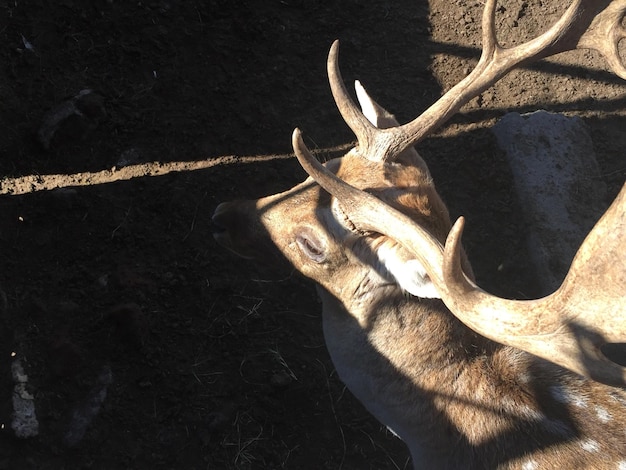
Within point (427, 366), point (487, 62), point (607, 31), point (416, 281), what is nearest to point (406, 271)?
point (416, 281)

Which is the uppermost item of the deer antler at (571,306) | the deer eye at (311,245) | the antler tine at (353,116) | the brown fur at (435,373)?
the antler tine at (353,116)

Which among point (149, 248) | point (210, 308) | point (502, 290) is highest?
point (149, 248)

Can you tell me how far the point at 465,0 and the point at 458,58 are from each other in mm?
642

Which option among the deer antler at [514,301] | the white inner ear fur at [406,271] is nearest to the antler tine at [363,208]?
the deer antler at [514,301]

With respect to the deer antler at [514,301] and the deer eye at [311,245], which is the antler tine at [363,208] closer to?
the deer antler at [514,301]

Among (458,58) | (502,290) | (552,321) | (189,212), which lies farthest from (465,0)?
(552,321)

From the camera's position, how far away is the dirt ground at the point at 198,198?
4070 mm

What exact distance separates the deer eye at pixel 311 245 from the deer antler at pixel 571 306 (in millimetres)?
722

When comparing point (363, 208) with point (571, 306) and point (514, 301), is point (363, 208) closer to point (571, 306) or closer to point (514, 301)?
point (514, 301)

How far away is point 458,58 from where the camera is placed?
18.9ft

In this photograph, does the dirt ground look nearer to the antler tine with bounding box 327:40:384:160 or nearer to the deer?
the deer

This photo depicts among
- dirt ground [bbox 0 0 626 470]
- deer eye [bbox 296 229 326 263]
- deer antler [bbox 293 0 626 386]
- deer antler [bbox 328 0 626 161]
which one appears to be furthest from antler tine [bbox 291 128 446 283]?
dirt ground [bbox 0 0 626 470]

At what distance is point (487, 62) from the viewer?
359 centimetres

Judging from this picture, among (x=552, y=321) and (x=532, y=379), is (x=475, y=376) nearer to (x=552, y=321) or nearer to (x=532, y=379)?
(x=532, y=379)
